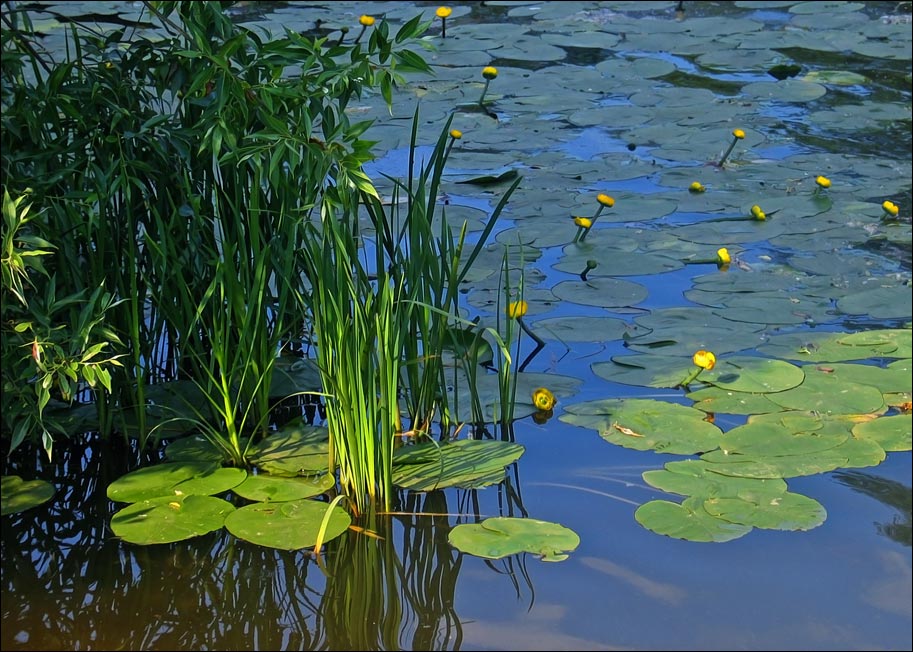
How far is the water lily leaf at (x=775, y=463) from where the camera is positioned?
87.0 inches

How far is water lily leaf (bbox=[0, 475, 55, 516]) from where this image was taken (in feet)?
7.20

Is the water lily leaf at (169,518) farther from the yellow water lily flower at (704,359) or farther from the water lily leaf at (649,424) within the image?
the yellow water lily flower at (704,359)

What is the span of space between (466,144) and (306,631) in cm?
290

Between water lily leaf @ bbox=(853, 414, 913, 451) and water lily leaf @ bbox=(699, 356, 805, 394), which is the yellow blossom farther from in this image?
water lily leaf @ bbox=(853, 414, 913, 451)

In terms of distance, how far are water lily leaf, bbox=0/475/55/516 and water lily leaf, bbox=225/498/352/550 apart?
0.43 metres

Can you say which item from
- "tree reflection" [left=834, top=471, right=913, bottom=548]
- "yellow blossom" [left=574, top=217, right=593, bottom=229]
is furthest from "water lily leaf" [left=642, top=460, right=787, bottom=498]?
"yellow blossom" [left=574, top=217, right=593, bottom=229]

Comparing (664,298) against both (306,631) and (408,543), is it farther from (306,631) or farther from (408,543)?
(306,631)

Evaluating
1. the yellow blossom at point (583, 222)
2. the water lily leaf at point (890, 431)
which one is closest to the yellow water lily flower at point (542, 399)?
the water lily leaf at point (890, 431)

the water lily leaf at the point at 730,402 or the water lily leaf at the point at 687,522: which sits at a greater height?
the water lily leaf at the point at 730,402

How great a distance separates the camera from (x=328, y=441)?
2.38 meters

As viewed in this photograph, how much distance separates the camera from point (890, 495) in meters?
2.19

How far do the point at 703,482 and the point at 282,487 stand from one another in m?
0.88

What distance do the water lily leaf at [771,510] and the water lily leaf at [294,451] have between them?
851mm

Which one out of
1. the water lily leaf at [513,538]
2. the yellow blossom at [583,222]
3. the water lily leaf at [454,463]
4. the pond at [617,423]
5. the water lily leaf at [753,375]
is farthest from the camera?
the yellow blossom at [583,222]
